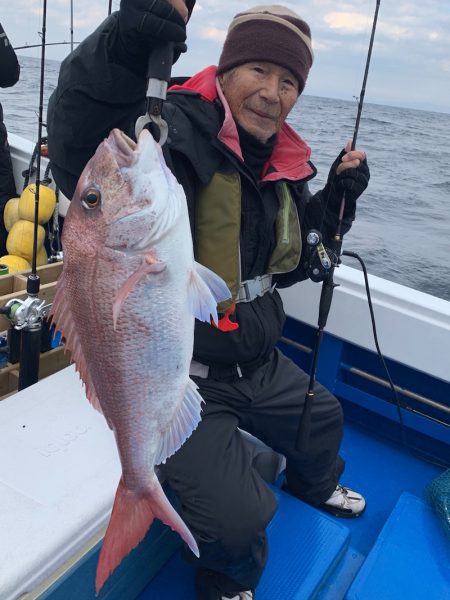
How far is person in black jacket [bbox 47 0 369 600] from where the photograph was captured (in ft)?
5.78

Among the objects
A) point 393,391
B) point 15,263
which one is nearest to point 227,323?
point 393,391

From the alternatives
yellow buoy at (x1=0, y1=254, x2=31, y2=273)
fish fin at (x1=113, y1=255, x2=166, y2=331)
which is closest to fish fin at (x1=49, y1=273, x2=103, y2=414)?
fish fin at (x1=113, y1=255, x2=166, y2=331)

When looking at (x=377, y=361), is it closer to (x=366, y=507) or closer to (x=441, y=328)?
(x=441, y=328)

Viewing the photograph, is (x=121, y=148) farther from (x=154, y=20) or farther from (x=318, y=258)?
(x=318, y=258)

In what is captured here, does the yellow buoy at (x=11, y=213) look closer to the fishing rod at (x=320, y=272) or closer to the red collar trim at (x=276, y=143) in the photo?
the red collar trim at (x=276, y=143)

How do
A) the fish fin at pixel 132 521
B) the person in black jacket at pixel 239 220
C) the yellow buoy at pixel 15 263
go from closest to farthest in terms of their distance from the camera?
the fish fin at pixel 132 521 < the person in black jacket at pixel 239 220 < the yellow buoy at pixel 15 263

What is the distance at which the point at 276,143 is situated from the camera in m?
2.45

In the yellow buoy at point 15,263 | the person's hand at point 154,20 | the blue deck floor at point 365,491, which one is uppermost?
the person's hand at point 154,20

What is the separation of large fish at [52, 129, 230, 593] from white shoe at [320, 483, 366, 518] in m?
1.54

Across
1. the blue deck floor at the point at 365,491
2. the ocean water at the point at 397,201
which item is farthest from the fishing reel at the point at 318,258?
the blue deck floor at the point at 365,491

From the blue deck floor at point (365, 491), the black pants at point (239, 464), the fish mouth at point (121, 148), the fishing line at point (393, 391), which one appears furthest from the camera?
the fishing line at point (393, 391)

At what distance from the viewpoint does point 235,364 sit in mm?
2285

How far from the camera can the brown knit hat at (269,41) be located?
7.11 ft

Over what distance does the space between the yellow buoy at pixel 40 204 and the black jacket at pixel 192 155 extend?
2267 millimetres
